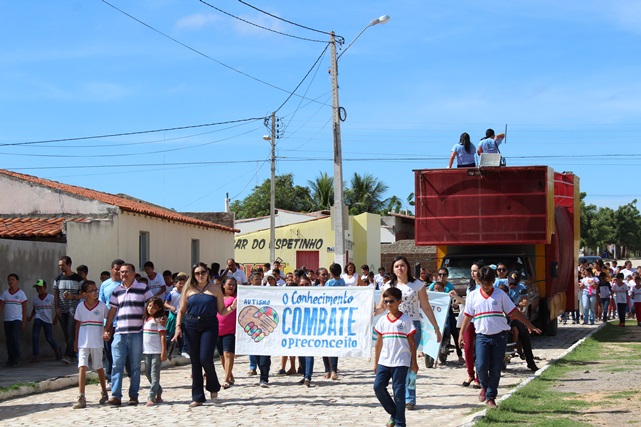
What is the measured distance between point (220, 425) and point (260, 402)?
Answer: 1898 millimetres

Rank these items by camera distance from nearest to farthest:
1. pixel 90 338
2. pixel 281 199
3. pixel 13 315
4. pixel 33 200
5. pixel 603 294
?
pixel 90 338
pixel 13 315
pixel 33 200
pixel 603 294
pixel 281 199

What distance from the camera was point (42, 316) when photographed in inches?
721

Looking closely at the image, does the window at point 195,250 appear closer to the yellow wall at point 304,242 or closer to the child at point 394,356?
the yellow wall at point 304,242

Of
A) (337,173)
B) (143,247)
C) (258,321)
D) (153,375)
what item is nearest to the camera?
(153,375)

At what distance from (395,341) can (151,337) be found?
424 centimetres

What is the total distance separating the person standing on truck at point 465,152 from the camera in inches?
822

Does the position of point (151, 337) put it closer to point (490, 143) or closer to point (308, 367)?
point (308, 367)

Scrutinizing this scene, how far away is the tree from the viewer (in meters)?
73.0

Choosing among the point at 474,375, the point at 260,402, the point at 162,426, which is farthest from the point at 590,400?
the point at 162,426

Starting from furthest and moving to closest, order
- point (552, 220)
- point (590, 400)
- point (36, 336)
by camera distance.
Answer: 1. point (552, 220)
2. point (36, 336)
3. point (590, 400)

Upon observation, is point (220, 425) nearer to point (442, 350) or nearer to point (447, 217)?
point (442, 350)

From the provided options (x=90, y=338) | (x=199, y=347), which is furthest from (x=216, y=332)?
(x=90, y=338)

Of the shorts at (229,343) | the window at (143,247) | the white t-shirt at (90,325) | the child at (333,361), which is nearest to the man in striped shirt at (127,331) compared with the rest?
the white t-shirt at (90,325)

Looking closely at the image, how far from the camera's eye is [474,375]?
45.1 ft
